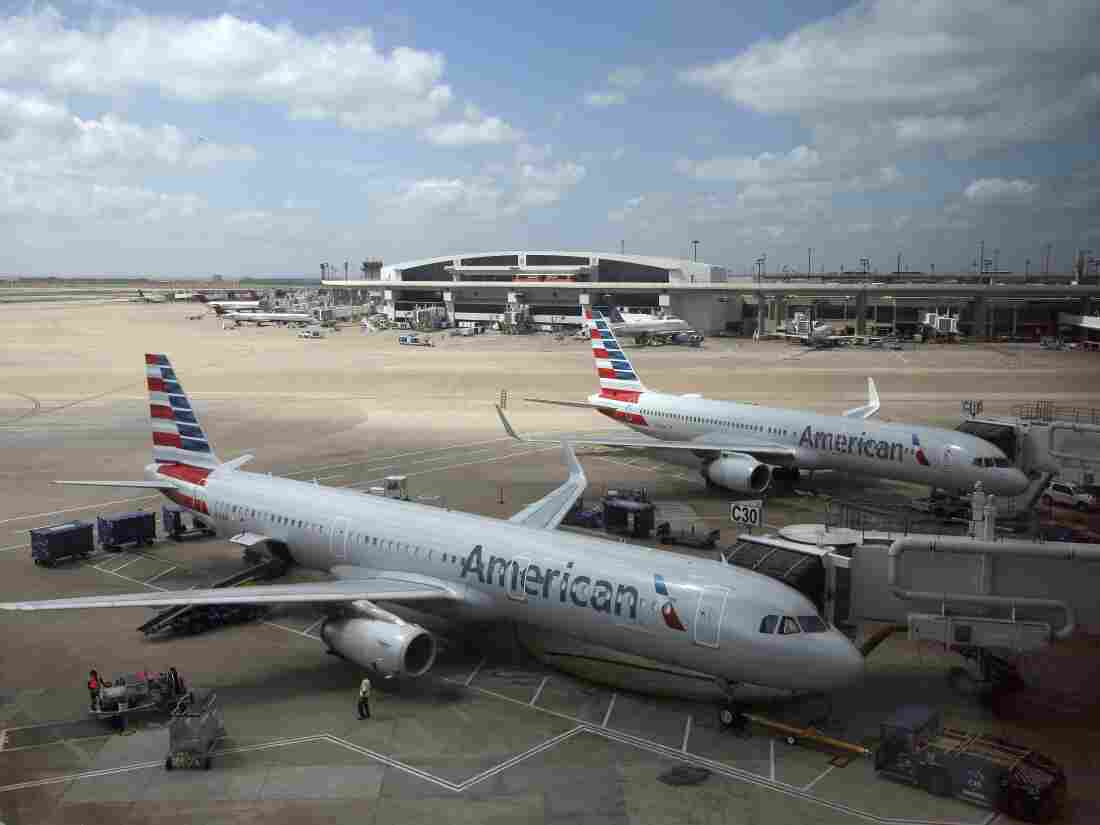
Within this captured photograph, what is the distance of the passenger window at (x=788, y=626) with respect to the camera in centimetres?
1811

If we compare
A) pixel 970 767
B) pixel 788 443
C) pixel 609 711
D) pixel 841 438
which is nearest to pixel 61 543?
pixel 609 711

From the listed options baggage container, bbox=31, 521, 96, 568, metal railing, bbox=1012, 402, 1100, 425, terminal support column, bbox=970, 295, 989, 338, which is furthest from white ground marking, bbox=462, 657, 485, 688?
terminal support column, bbox=970, 295, 989, 338

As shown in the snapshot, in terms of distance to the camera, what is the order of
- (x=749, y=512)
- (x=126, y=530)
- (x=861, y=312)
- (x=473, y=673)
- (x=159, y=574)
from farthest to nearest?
(x=861, y=312)
(x=126, y=530)
(x=159, y=574)
(x=749, y=512)
(x=473, y=673)

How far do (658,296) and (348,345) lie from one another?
47.9m

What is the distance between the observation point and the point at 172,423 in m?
31.1

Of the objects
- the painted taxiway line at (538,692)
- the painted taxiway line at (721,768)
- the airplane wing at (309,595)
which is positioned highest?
the airplane wing at (309,595)

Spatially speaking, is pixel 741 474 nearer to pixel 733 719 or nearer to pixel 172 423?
pixel 733 719

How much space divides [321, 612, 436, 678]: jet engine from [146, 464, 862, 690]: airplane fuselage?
6.25 feet

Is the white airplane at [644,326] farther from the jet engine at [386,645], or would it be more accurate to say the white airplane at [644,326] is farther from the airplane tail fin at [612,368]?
the jet engine at [386,645]

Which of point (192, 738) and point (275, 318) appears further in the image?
point (275, 318)

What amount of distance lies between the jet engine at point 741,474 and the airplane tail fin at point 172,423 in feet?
66.9

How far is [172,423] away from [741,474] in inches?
883

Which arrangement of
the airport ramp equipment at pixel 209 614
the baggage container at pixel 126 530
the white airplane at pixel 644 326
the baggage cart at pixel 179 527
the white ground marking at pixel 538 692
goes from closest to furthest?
1. the white ground marking at pixel 538 692
2. the airport ramp equipment at pixel 209 614
3. the baggage container at pixel 126 530
4. the baggage cart at pixel 179 527
5. the white airplane at pixel 644 326

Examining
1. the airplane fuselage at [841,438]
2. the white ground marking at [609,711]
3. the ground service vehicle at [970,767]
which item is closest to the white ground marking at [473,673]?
the white ground marking at [609,711]
